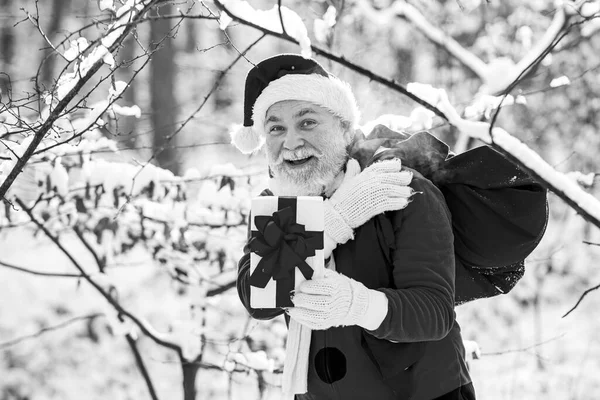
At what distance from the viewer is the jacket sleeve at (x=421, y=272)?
4.74 ft

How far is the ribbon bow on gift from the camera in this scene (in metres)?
1.48

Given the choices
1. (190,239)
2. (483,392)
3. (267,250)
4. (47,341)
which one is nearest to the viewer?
(267,250)

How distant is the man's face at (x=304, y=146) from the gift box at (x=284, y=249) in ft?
1.06

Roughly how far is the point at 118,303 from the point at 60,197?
0.60 meters

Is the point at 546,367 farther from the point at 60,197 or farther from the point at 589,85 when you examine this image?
the point at 60,197

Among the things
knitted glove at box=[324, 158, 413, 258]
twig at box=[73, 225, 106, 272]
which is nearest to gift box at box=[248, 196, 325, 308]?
knitted glove at box=[324, 158, 413, 258]

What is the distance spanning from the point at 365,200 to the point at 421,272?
0.23 m

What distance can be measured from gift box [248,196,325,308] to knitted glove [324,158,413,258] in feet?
0.34

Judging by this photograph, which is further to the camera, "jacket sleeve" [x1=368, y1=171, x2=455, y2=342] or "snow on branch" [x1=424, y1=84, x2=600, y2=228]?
"snow on branch" [x1=424, y1=84, x2=600, y2=228]

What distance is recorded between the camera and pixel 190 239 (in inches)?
129

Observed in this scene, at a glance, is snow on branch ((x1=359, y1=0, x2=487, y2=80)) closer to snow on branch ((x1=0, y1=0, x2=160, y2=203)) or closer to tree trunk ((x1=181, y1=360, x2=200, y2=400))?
tree trunk ((x1=181, y1=360, x2=200, y2=400))

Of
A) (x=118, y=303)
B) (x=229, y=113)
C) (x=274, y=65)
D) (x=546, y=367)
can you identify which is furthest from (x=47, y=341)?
(x=274, y=65)

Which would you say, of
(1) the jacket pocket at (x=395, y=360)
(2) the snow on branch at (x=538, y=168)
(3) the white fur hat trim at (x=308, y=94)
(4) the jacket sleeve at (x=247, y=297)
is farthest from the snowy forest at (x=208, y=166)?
(4) the jacket sleeve at (x=247, y=297)

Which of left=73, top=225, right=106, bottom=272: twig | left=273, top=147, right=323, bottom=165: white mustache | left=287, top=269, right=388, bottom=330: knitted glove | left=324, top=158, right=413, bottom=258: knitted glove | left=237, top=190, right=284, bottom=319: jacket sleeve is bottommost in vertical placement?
left=287, top=269, right=388, bottom=330: knitted glove
